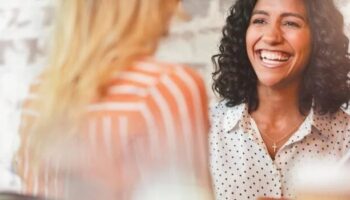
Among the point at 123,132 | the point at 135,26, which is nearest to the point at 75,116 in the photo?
the point at 123,132

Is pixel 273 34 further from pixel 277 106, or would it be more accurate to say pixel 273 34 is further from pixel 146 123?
pixel 146 123

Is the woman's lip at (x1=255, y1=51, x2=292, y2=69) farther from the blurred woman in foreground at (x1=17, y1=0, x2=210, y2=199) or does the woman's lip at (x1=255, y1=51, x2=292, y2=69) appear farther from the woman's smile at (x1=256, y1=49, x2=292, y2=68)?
the blurred woman in foreground at (x1=17, y1=0, x2=210, y2=199)

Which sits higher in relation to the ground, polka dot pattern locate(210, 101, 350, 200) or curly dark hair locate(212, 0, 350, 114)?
curly dark hair locate(212, 0, 350, 114)

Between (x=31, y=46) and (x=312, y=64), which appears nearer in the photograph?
(x=312, y=64)

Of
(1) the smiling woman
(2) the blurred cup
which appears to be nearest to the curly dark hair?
(1) the smiling woman

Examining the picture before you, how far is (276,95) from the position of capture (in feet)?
4.69

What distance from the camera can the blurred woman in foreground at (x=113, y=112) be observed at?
1412 mm

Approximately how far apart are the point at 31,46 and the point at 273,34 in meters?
0.54

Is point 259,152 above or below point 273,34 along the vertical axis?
below

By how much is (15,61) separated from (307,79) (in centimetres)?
66

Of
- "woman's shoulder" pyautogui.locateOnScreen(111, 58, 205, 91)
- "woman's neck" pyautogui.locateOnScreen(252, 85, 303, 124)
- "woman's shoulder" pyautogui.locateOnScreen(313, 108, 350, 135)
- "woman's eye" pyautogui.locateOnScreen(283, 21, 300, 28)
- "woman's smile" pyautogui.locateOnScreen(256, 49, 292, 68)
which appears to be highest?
"woman's eye" pyautogui.locateOnScreen(283, 21, 300, 28)

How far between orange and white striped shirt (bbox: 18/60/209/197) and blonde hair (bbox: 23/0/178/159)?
33 mm

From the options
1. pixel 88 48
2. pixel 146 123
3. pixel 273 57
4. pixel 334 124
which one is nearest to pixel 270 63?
pixel 273 57

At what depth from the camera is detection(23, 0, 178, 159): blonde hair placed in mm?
1447
